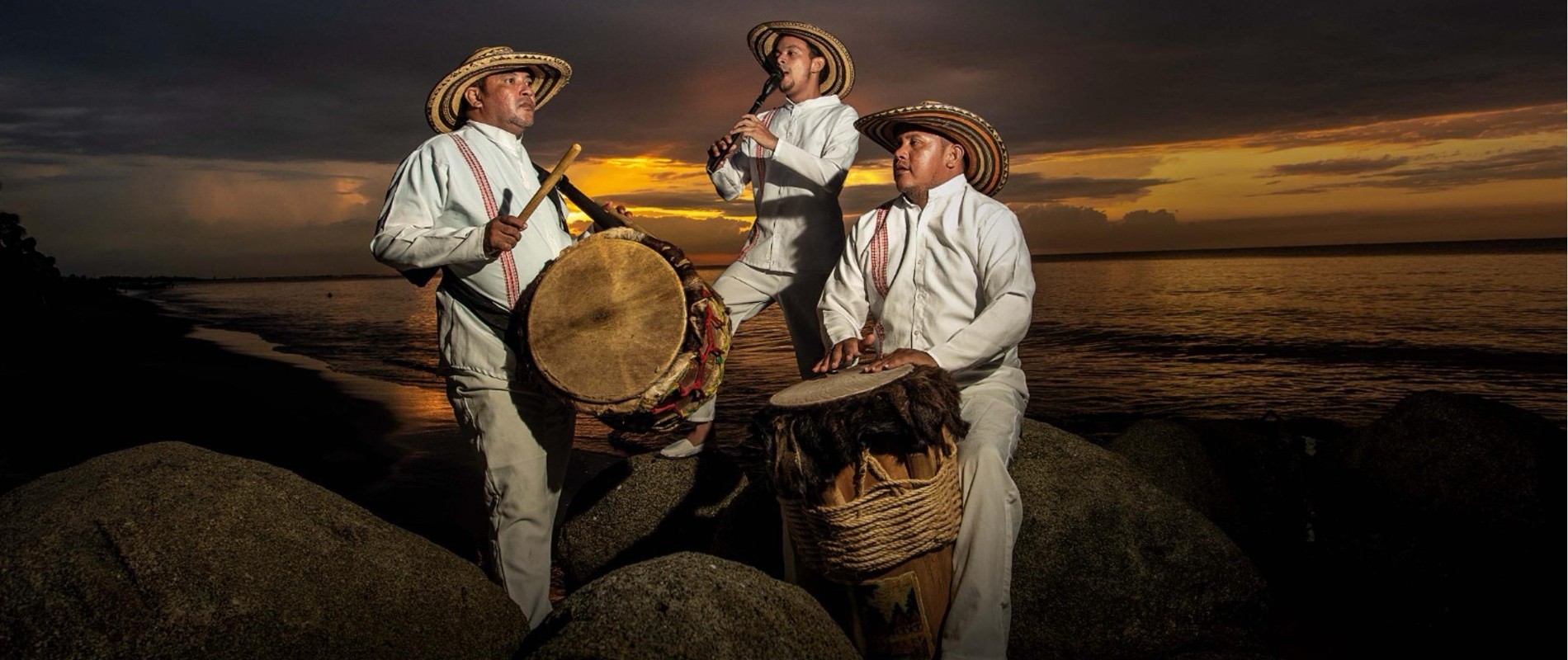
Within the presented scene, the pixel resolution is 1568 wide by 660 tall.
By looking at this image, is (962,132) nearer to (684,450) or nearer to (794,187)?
(794,187)

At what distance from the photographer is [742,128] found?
478 cm

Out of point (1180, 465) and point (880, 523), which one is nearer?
point (880, 523)

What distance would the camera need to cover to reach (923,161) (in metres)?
4.34

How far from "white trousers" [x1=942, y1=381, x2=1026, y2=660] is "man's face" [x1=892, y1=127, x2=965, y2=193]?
126 cm

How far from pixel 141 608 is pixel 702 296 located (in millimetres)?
2139

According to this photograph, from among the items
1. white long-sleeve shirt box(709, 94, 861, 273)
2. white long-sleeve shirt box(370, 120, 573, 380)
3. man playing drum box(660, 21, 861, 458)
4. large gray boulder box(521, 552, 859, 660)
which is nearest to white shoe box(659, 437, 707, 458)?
man playing drum box(660, 21, 861, 458)

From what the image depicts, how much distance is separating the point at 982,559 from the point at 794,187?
252 centimetres

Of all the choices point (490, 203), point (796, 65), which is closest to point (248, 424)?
point (490, 203)

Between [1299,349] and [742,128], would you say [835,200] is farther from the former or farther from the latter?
[1299,349]

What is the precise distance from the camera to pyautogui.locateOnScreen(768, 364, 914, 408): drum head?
11.0 ft

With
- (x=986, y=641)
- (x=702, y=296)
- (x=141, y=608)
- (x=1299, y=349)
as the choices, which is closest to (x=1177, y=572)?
(x=986, y=641)

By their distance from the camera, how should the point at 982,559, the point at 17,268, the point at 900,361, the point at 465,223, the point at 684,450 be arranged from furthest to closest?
1. the point at 17,268
2. the point at 684,450
3. the point at 465,223
4. the point at 900,361
5. the point at 982,559

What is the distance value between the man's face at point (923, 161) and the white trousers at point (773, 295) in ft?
3.82

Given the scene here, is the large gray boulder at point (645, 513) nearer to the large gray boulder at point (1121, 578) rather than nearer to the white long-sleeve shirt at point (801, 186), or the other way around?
the white long-sleeve shirt at point (801, 186)
